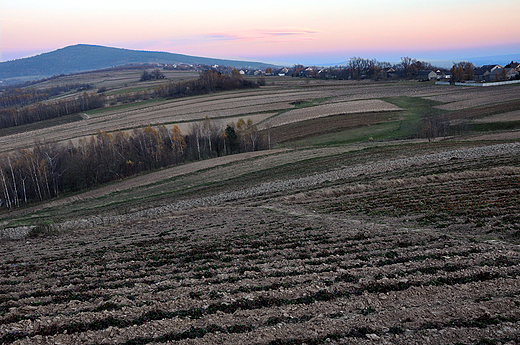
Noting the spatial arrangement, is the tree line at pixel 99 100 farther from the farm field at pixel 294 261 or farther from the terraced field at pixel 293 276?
the terraced field at pixel 293 276

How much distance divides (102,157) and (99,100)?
8761cm

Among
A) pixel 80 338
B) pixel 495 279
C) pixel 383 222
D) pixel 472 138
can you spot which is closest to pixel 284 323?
pixel 80 338

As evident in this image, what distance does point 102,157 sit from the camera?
187 feet

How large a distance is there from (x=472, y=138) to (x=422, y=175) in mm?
22756

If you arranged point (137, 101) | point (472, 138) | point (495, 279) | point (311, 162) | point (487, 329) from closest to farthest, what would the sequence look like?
point (487, 329), point (495, 279), point (311, 162), point (472, 138), point (137, 101)

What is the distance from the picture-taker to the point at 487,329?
24.7ft

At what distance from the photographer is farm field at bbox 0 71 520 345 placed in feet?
27.3

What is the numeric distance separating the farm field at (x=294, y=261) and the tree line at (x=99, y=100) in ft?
336

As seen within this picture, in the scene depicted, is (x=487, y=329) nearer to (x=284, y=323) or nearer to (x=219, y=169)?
(x=284, y=323)

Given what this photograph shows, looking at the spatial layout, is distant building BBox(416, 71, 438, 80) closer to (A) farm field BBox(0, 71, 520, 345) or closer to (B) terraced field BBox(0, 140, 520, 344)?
(A) farm field BBox(0, 71, 520, 345)

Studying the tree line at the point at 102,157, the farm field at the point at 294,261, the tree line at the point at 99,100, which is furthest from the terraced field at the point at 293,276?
the tree line at the point at 99,100

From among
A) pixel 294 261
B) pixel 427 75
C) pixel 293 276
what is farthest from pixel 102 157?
pixel 427 75

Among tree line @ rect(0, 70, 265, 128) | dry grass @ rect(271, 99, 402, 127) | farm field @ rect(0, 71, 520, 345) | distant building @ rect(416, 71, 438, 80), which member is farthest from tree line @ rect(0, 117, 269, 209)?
distant building @ rect(416, 71, 438, 80)

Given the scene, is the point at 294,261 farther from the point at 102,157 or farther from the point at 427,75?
the point at 427,75
